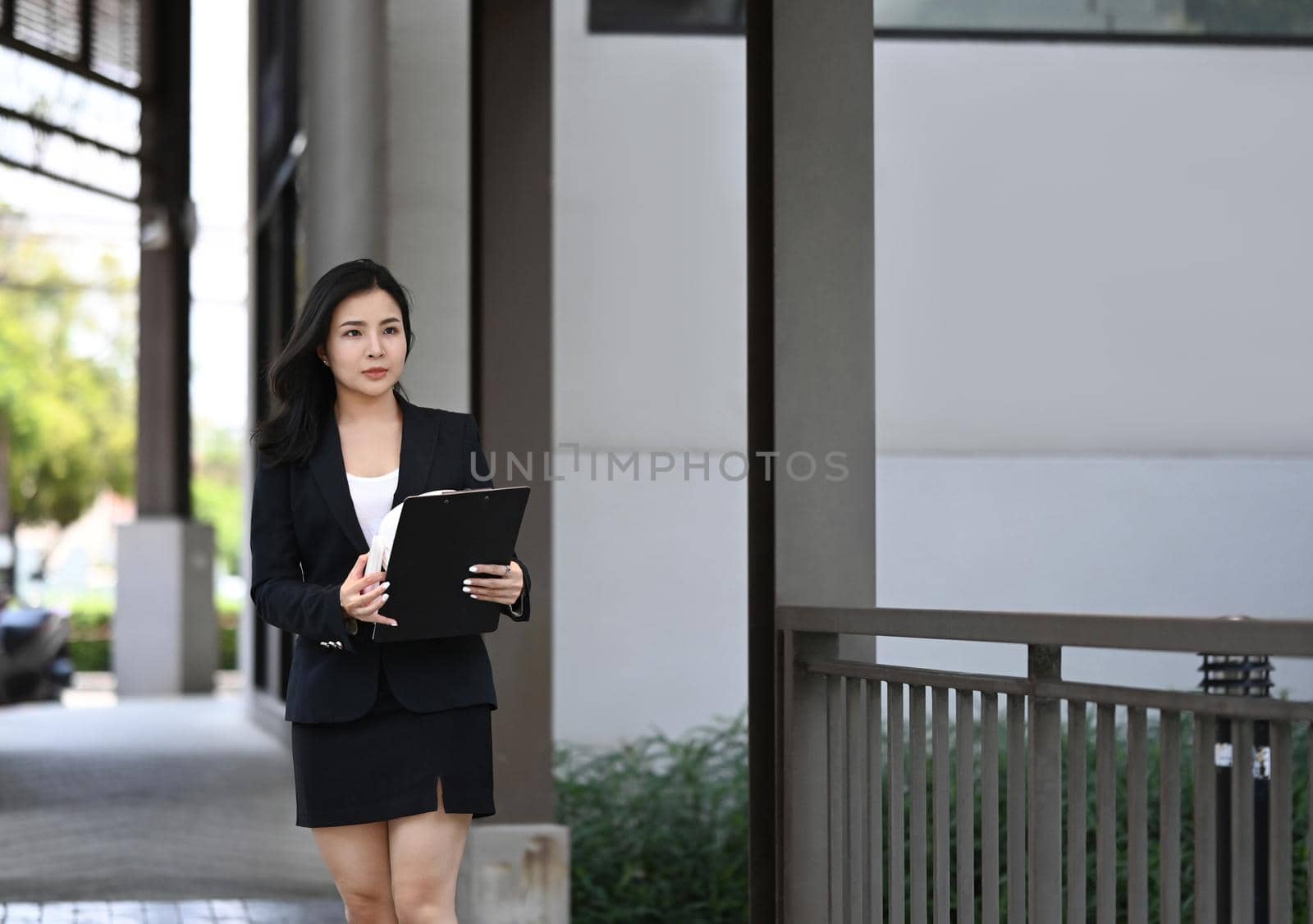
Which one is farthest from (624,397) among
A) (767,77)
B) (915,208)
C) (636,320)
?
(767,77)

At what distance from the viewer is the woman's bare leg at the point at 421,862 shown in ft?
8.08

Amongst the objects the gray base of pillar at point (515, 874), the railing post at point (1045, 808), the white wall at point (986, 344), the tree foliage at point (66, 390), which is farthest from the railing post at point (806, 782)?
the tree foliage at point (66, 390)

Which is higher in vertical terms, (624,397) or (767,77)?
(767,77)

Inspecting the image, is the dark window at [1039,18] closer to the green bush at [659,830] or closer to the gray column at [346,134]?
the gray column at [346,134]

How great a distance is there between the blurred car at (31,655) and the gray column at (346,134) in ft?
25.6

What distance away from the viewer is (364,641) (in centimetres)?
243

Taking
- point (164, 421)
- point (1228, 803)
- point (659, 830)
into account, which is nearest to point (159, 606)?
point (164, 421)

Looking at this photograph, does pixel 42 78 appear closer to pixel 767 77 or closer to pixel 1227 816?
pixel 767 77

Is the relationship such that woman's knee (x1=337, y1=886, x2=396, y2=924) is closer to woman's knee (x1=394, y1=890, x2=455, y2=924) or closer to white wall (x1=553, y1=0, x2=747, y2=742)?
woman's knee (x1=394, y1=890, x2=455, y2=924)

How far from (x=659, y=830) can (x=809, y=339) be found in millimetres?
2896

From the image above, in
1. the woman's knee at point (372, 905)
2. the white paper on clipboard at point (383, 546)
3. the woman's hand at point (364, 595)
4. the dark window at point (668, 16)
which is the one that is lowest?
the woman's knee at point (372, 905)

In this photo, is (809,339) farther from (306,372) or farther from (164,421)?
(164,421)

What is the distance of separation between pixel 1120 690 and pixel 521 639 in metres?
2.49

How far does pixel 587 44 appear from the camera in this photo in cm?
764
